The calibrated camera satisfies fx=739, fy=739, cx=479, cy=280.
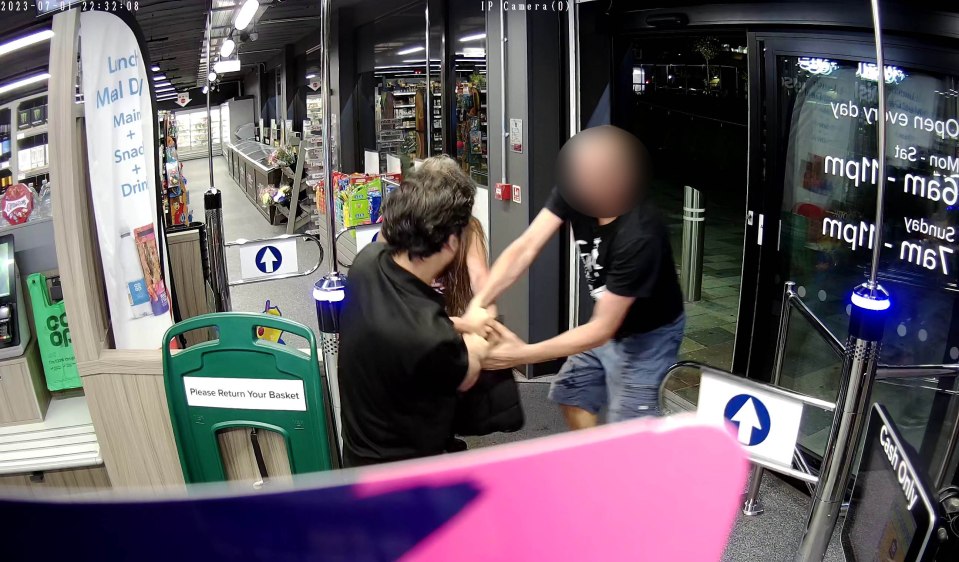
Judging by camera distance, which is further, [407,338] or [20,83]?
[20,83]

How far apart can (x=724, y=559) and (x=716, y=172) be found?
415 inches

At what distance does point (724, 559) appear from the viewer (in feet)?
9.00

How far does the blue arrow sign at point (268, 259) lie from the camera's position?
3838mm

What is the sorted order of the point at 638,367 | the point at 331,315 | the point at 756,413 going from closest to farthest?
the point at 756,413, the point at 331,315, the point at 638,367

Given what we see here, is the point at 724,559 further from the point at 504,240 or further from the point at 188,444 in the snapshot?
the point at 504,240

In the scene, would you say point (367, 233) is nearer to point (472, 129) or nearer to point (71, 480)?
point (71, 480)

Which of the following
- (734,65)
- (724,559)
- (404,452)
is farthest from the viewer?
(734,65)

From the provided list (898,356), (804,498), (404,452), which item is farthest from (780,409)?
(804,498)

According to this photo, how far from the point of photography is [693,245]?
5695 millimetres

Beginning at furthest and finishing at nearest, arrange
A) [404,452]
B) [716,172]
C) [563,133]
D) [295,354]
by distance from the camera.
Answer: [716,172], [563,133], [295,354], [404,452]

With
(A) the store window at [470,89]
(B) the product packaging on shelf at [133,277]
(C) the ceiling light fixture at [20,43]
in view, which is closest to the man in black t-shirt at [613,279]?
(B) the product packaging on shelf at [133,277]

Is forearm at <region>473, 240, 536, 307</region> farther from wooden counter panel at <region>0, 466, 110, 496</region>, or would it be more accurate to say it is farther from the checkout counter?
the checkout counter

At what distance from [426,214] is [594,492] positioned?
1343 millimetres

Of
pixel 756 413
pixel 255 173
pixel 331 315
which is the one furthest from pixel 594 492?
pixel 255 173
